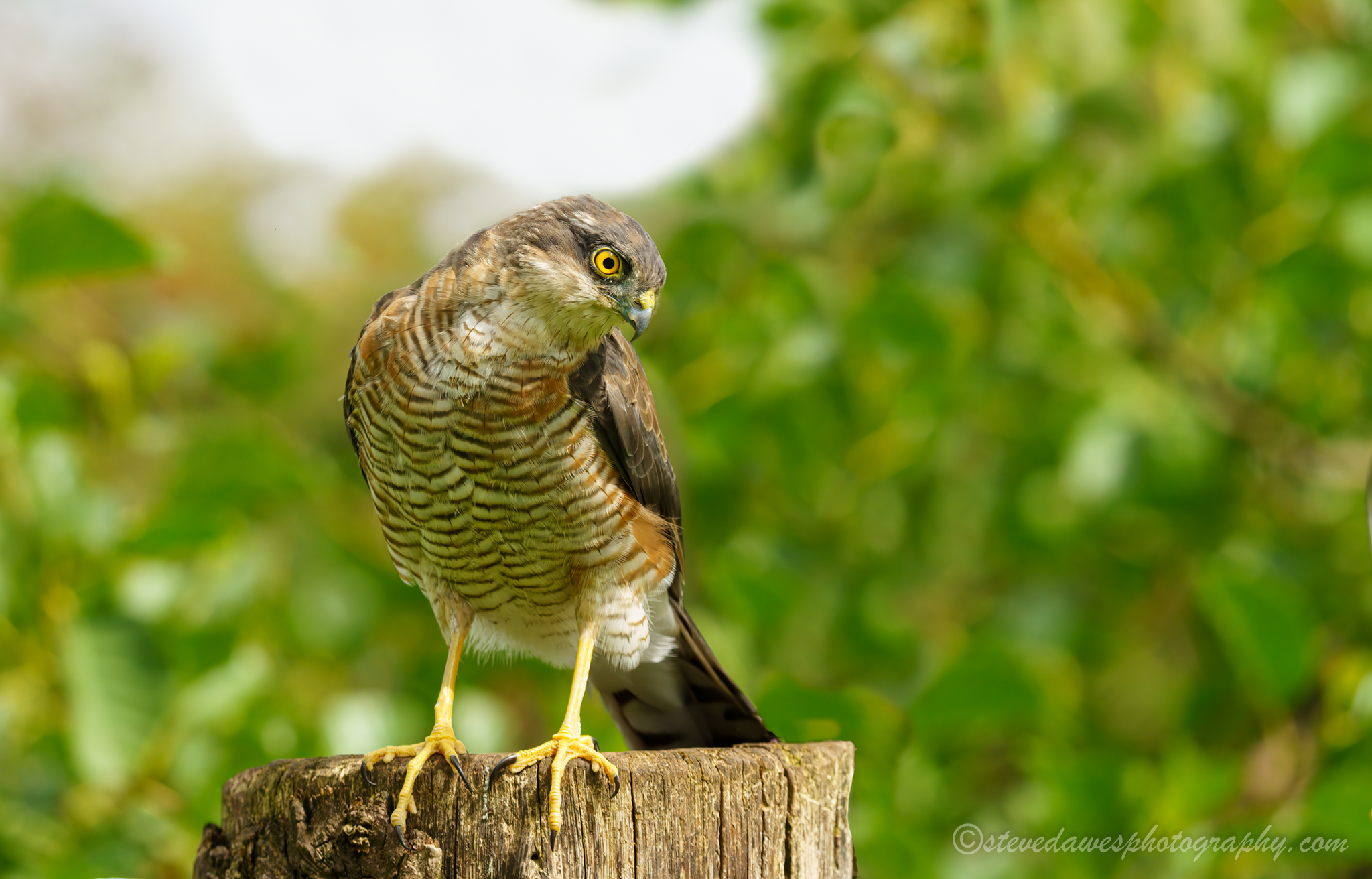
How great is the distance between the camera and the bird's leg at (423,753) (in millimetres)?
1997

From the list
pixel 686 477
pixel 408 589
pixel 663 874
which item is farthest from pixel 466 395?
pixel 408 589

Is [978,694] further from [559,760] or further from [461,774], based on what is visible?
[461,774]

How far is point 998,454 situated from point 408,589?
8.85 ft

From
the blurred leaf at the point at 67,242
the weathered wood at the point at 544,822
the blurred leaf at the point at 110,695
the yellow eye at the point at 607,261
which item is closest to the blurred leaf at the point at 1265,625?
the weathered wood at the point at 544,822

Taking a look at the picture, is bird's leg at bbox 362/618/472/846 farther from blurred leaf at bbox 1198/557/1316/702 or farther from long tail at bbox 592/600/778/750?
blurred leaf at bbox 1198/557/1316/702

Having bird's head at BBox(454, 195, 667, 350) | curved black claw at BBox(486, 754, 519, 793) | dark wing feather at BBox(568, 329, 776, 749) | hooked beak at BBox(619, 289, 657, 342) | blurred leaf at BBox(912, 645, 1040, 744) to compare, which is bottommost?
curved black claw at BBox(486, 754, 519, 793)

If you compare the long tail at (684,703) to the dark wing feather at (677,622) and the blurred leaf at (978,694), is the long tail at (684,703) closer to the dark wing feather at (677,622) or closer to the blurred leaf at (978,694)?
the dark wing feather at (677,622)

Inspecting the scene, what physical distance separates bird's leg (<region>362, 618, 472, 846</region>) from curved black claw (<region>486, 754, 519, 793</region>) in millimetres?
42

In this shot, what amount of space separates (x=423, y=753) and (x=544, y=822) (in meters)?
0.36

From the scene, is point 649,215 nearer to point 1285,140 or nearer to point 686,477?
point 686,477

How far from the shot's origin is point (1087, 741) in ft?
15.6

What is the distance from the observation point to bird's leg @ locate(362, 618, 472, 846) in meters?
2.00

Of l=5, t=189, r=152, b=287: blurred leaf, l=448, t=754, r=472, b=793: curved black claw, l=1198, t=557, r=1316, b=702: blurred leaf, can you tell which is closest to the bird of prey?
l=448, t=754, r=472, b=793: curved black claw

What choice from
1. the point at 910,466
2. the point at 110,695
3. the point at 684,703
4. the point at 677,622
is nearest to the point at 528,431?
the point at 677,622
